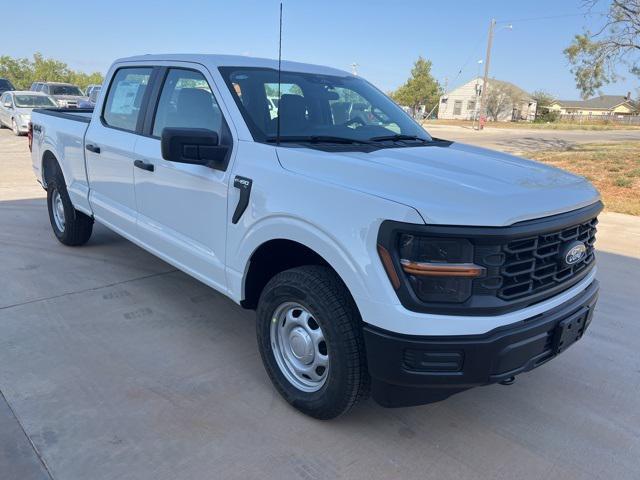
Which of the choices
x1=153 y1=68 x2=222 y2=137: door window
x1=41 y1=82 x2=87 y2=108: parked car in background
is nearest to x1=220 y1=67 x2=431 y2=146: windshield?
x1=153 y1=68 x2=222 y2=137: door window

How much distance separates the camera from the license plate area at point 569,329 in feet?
7.97

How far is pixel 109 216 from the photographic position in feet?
14.9

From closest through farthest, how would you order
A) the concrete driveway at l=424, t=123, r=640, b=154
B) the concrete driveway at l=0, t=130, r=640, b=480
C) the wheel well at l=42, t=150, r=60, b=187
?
the concrete driveway at l=0, t=130, r=640, b=480 < the wheel well at l=42, t=150, r=60, b=187 < the concrete driveway at l=424, t=123, r=640, b=154

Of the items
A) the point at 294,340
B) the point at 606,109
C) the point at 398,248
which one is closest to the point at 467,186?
the point at 398,248

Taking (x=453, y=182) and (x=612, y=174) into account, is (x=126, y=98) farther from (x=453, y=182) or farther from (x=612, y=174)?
(x=612, y=174)

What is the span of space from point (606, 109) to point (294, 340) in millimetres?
107758

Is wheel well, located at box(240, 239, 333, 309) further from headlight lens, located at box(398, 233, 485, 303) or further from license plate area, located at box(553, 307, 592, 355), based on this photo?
license plate area, located at box(553, 307, 592, 355)

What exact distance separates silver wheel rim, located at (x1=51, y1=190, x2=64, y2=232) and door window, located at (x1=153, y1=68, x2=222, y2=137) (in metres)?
2.45

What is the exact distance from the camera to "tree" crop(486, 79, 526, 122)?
69688 millimetres

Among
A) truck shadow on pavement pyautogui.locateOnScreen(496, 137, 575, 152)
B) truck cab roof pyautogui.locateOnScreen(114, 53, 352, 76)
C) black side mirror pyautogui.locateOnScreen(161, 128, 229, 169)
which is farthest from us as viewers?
truck shadow on pavement pyautogui.locateOnScreen(496, 137, 575, 152)

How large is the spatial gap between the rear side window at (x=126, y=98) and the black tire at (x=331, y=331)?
7.17ft

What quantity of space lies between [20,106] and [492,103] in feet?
208

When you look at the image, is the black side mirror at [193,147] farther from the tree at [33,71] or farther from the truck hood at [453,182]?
the tree at [33,71]

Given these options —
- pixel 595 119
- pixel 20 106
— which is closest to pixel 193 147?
pixel 20 106
